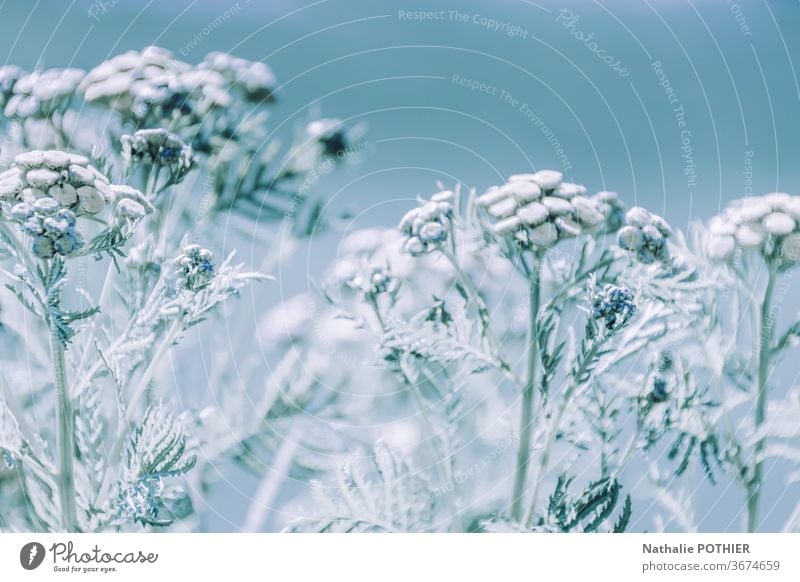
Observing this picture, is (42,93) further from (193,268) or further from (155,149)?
(193,268)

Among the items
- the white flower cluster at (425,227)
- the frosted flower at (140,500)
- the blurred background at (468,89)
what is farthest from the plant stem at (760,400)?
the frosted flower at (140,500)

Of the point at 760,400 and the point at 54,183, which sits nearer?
the point at 54,183

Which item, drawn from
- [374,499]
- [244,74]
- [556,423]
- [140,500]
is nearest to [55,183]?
[244,74]

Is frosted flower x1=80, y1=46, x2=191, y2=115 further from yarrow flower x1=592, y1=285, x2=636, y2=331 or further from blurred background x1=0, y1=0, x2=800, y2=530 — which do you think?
yarrow flower x1=592, y1=285, x2=636, y2=331

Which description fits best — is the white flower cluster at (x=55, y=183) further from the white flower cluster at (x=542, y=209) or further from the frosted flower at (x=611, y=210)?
the frosted flower at (x=611, y=210)

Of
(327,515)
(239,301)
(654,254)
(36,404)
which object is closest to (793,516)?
(654,254)

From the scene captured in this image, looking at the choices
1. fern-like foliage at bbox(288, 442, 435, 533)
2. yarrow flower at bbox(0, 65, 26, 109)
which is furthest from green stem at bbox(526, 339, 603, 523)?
yarrow flower at bbox(0, 65, 26, 109)
